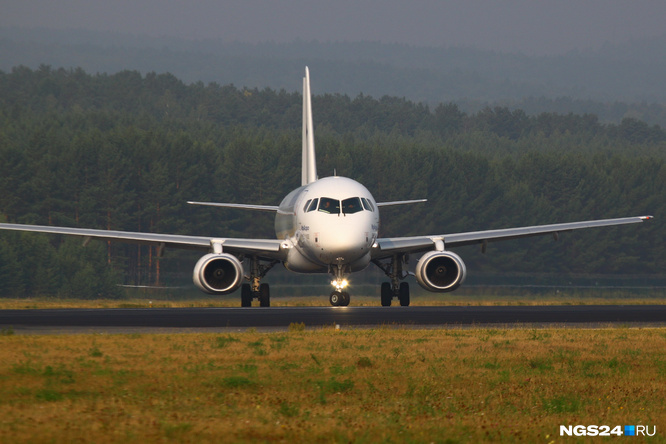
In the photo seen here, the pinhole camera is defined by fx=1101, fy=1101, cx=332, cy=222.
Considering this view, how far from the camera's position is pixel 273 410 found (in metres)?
13.3

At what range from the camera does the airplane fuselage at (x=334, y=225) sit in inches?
1453

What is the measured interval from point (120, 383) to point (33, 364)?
228 cm

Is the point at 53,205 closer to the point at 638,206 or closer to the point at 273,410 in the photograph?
the point at 638,206

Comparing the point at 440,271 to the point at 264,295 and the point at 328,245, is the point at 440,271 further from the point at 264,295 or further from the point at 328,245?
the point at 264,295

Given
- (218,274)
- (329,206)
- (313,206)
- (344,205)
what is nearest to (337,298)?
(313,206)

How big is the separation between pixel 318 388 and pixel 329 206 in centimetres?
2248

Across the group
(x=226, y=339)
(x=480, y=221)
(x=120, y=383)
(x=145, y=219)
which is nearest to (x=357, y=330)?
(x=226, y=339)

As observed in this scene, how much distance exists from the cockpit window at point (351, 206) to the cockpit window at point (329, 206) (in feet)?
0.75

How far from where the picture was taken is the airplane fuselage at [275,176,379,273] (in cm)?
3691

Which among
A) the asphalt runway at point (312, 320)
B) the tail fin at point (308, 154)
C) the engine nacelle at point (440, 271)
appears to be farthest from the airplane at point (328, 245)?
the tail fin at point (308, 154)

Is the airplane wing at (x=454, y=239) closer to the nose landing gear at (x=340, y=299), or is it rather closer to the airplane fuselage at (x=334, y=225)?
the airplane fuselage at (x=334, y=225)

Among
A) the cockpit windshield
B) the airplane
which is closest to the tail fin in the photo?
the airplane

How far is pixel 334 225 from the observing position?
37.0 meters

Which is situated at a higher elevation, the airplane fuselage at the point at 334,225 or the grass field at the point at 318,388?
the airplane fuselage at the point at 334,225
